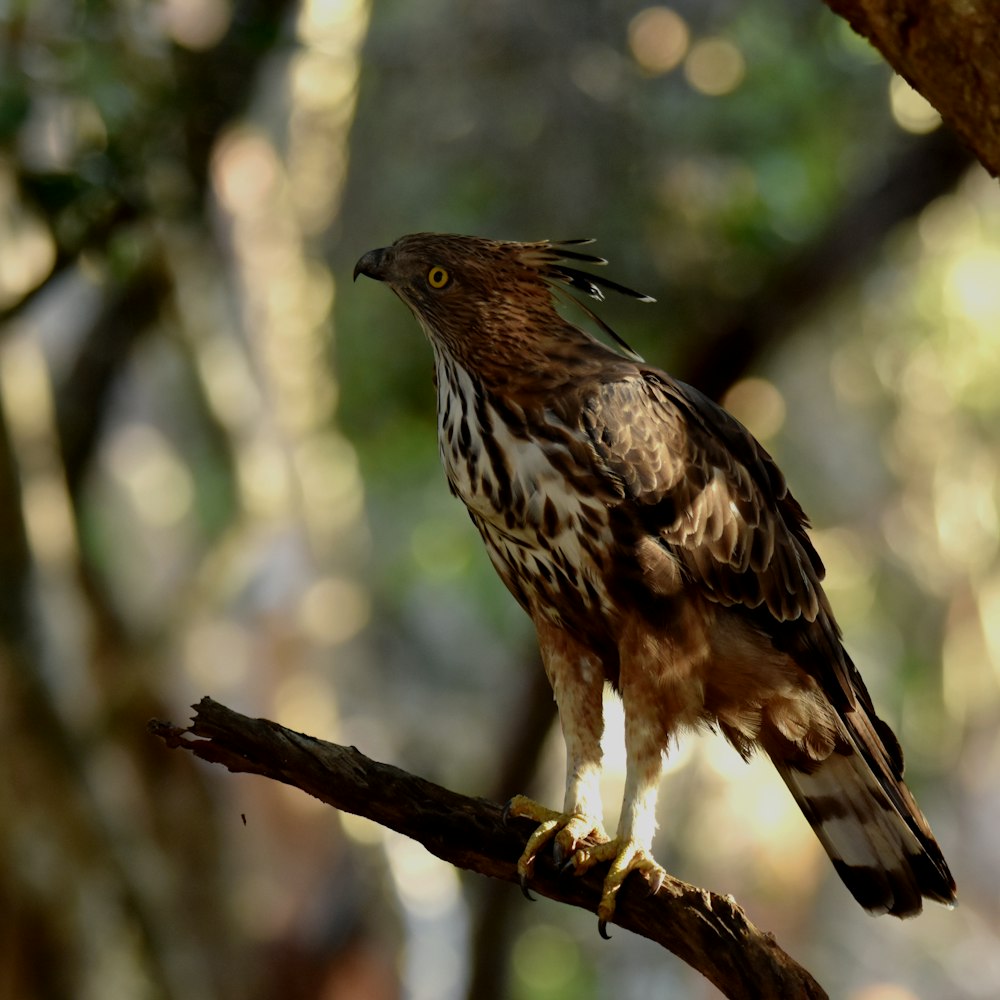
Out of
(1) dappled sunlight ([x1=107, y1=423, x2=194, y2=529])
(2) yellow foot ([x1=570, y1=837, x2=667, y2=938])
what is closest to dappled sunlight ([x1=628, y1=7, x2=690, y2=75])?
(2) yellow foot ([x1=570, y1=837, x2=667, y2=938])

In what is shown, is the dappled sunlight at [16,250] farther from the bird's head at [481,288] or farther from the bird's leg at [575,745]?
the bird's leg at [575,745]

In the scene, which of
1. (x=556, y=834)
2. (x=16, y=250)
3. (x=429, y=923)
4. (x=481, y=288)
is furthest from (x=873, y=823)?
(x=429, y=923)

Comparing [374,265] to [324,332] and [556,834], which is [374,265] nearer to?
[556,834]

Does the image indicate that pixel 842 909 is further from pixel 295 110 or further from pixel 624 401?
pixel 624 401

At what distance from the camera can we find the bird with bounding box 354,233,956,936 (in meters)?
3.43

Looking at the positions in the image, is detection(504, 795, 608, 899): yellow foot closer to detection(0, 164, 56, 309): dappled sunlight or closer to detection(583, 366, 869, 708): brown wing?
detection(583, 366, 869, 708): brown wing

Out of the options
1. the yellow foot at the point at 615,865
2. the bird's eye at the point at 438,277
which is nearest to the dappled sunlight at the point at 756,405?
the bird's eye at the point at 438,277

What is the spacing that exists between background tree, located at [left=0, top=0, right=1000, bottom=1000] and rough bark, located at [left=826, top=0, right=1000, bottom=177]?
5 centimetres

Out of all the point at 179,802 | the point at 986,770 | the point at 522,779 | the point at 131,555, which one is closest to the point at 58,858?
the point at 179,802

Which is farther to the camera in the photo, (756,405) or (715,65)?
(756,405)

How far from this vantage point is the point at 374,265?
3686mm

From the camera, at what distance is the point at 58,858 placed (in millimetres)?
6496

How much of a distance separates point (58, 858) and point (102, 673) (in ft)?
3.10

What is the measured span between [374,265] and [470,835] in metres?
1.43
